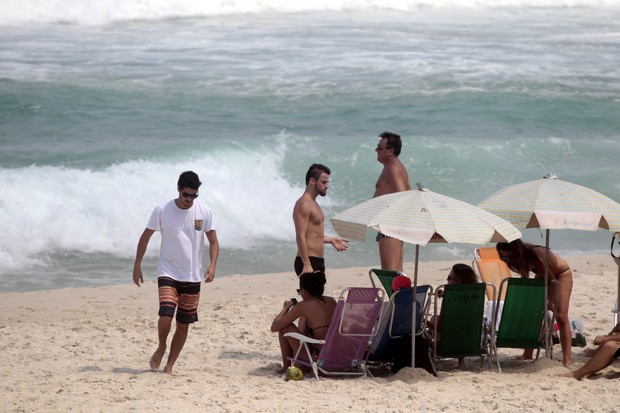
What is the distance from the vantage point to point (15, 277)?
1181cm

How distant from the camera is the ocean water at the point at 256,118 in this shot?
13688 millimetres

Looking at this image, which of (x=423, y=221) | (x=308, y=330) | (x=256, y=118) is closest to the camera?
(x=423, y=221)

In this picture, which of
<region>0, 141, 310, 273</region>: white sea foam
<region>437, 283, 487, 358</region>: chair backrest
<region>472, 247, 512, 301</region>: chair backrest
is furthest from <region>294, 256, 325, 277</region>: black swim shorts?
<region>0, 141, 310, 273</region>: white sea foam

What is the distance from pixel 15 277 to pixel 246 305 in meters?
3.24

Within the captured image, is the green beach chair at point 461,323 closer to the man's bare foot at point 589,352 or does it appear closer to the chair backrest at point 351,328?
the chair backrest at point 351,328

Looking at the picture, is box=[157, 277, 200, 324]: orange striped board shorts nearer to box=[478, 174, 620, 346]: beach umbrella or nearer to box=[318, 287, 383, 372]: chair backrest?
box=[318, 287, 383, 372]: chair backrest

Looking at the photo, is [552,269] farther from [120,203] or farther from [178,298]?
[120,203]

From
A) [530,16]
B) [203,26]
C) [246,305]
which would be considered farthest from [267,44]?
[246,305]

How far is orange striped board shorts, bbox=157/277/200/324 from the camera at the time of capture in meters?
6.99

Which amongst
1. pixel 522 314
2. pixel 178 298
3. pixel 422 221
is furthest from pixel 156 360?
pixel 522 314

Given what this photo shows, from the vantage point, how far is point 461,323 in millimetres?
7270

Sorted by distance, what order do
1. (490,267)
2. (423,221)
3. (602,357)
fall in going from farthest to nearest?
(490,267) → (602,357) → (423,221)

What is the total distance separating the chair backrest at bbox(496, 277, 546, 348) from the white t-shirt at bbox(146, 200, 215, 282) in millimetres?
2091

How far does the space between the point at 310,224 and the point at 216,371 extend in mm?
1280
